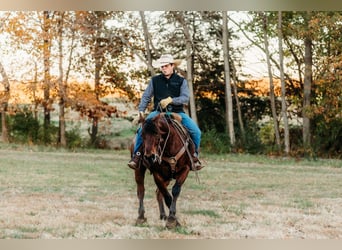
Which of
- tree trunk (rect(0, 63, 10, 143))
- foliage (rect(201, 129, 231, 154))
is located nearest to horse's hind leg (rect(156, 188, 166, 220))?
foliage (rect(201, 129, 231, 154))

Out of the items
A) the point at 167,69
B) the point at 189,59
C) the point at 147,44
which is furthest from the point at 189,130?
the point at 147,44

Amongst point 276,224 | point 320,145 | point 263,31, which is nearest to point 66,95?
point 263,31

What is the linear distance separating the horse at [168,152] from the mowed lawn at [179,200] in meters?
0.35

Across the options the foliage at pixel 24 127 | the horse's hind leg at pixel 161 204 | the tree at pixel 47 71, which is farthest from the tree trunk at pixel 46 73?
the horse's hind leg at pixel 161 204

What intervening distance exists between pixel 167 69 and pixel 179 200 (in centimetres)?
145

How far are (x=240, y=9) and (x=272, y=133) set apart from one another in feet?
6.16

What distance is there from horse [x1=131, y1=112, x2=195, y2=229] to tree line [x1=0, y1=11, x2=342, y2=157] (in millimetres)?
2700

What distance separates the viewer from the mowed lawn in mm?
6020

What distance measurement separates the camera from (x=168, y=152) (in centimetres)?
570

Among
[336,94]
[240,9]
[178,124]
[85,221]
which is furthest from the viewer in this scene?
[336,94]

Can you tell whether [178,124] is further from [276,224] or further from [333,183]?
[333,183]

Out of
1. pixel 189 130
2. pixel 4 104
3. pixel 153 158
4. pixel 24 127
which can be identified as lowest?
pixel 153 158

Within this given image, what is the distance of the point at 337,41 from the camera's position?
8.73m

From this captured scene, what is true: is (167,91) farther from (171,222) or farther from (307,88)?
(307,88)
